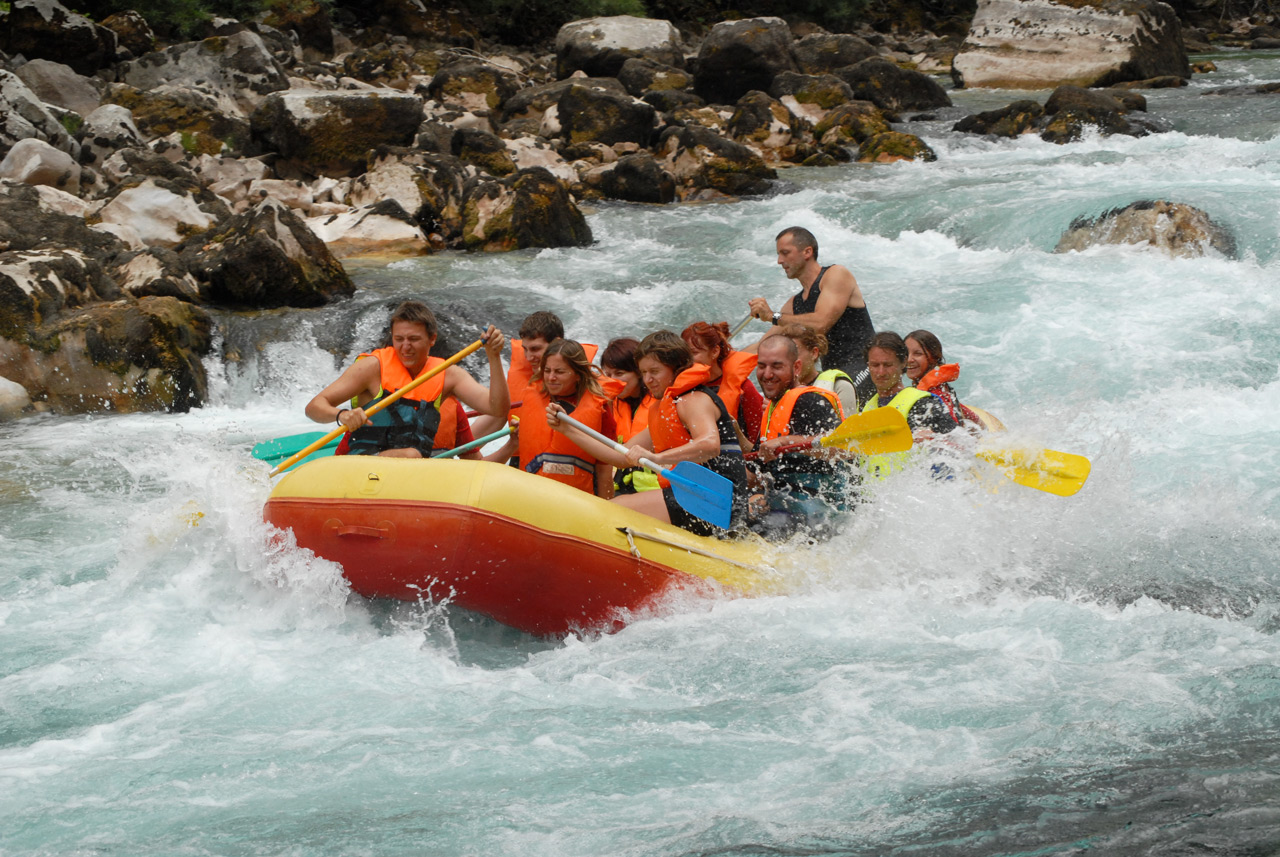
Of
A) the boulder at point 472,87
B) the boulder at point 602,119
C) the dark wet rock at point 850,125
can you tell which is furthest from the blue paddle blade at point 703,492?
the boulder at point 472,87

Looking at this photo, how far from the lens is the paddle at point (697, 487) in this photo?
13.6 feet

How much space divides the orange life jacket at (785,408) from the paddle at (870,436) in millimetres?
89

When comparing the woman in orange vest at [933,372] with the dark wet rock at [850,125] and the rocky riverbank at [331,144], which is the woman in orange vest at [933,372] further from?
→ the dark wet rock at [850,125]

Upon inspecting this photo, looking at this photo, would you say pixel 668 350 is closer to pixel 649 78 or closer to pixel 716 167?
pixel 716 167

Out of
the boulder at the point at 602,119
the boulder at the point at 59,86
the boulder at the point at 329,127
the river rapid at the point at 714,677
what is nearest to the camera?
the river rapid at the point at 714,677

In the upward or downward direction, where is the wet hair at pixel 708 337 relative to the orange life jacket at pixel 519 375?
upward

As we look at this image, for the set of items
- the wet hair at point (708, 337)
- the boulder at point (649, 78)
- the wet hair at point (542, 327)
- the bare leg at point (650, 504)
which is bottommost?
the bare leg at point (650, 504)

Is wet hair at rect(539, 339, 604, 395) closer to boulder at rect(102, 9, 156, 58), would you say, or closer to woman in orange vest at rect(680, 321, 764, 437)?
woman in orange vest at rect(680, 321, 764, 437)

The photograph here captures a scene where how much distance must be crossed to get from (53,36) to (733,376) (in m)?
14.6

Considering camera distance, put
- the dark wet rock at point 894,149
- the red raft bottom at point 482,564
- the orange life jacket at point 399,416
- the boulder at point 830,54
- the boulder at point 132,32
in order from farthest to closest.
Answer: the boulder at point 830,54
the boulder at point 132,32
the dark wet rock at point 894,149
the orange life jacket at point 399,416
the red raft bottom at point 482,564

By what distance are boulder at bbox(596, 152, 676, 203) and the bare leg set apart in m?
9.12

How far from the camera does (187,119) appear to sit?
539 inches

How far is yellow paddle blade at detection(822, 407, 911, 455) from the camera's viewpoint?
436 centimetres

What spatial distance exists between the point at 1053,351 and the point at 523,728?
5.62m
